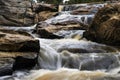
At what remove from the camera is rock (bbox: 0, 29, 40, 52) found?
1002 centimetres

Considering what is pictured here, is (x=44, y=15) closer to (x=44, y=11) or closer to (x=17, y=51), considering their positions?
(x=44, y=11)

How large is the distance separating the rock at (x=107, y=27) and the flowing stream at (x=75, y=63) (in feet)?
1.64

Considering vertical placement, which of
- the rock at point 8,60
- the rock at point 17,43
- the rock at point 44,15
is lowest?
the rock at point 44,15

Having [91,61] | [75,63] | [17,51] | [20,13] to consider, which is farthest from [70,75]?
[20,13]

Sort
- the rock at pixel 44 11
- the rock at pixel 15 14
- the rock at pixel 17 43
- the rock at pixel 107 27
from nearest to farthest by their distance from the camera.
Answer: the rock at pixel 17 43
the rock at pixel 107 27
the rock at pixel 15 14
the rock at pixel 44 11

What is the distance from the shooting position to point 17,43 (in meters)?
10.1

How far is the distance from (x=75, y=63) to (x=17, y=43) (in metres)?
2.08

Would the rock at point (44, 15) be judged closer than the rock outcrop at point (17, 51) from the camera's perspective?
No

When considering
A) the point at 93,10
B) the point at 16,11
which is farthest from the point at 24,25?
the point at 93,10

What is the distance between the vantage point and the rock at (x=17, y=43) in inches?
395

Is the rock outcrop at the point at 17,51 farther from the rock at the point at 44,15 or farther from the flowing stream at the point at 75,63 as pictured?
the rock at the point at 44,15

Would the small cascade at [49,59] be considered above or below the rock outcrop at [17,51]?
below

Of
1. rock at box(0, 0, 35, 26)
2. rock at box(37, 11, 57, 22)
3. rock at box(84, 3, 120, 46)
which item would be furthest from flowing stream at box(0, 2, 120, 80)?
rock at box(37, 11, 57, 22)

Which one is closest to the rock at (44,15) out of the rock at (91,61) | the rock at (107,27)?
the rock at (107,27)
